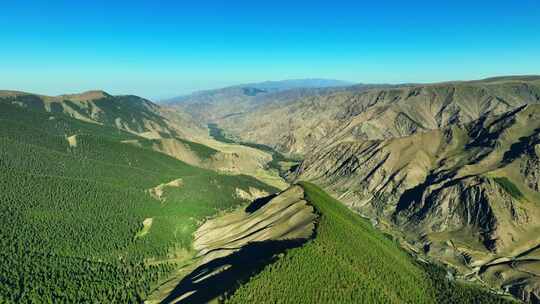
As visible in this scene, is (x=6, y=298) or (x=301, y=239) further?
(x=301, y=239)

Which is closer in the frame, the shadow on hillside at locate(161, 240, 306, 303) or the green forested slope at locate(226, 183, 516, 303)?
the green forested slope at locate(226, 183, 516, 303)

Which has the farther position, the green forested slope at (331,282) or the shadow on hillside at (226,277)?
the shadow on hillside at (226,277)

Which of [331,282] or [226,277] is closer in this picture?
[331,282]

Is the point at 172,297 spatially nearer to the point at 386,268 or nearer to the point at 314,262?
the point at 314,262

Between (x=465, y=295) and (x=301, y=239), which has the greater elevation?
(x=301, y=239)

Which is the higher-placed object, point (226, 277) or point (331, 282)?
point (226, 277)

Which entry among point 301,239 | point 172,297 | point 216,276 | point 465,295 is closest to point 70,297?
point 172,297

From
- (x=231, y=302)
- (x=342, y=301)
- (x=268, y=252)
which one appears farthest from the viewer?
(x=268, y=252)

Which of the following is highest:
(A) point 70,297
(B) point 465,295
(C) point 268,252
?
(C) point 268,252
